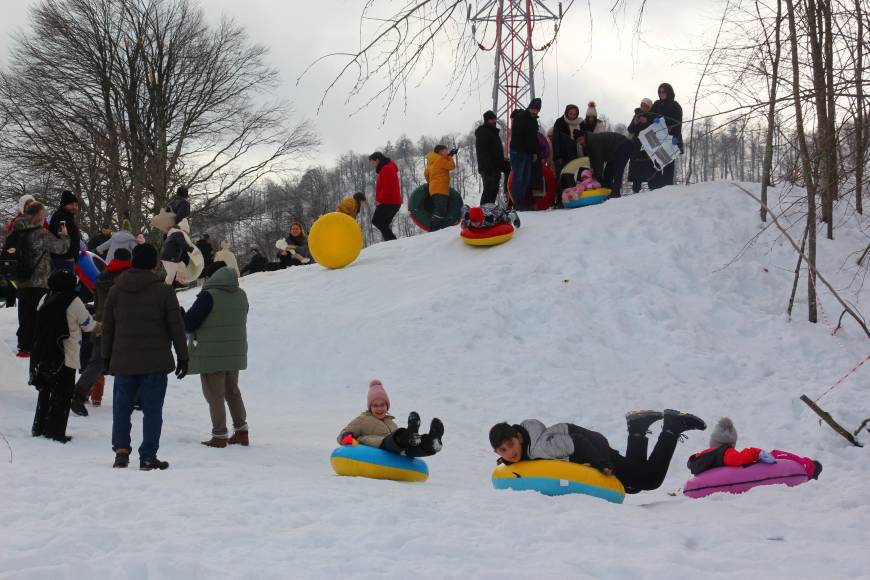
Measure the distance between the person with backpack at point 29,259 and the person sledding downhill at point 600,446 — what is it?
197 inches

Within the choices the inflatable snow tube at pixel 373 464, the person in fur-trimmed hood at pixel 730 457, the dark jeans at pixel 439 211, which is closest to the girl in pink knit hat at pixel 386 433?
the inflatable snow tube at pixel 373 464

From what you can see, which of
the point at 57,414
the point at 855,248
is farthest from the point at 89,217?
the point at 855,248

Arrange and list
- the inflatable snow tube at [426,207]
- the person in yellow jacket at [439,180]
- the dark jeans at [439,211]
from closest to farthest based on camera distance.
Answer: the person in yellow jacket at [439,180], the dark jeans at [439,211], the inflatable snow tube at [426,207]

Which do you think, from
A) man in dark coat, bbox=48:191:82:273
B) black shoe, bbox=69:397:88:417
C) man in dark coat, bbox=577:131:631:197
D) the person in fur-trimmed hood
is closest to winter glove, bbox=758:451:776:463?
the person in fur-trimmed hood

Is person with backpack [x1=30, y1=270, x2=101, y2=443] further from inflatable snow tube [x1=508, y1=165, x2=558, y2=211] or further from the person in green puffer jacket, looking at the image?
inflatable snow tube [x1=508, y1=165, x2=558, y2=211]

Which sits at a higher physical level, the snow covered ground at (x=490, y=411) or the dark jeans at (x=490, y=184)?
the dark jeans at (x=490, y=184)

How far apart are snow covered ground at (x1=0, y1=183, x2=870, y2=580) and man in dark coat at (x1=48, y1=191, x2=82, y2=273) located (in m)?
1.52

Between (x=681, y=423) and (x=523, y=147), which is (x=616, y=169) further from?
(x=681, y=423)

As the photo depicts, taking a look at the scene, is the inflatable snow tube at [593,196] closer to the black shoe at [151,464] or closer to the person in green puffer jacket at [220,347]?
the person in green puffer jacket at [220,347]

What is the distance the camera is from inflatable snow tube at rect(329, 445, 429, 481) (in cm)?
632

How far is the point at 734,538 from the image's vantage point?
439 centimetres

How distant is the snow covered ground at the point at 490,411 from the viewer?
395 centimetres

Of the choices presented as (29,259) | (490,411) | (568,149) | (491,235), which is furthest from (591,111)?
(29,259)

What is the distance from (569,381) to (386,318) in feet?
9.98
